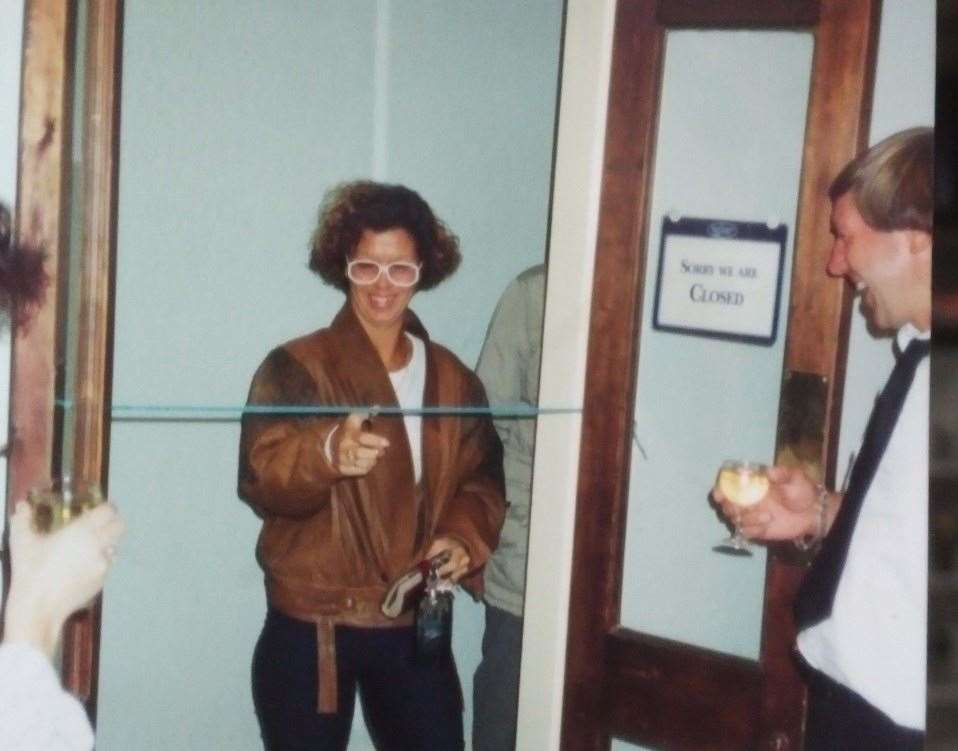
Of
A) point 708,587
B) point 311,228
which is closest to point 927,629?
point 708,587

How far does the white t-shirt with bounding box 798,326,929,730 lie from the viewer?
103cm

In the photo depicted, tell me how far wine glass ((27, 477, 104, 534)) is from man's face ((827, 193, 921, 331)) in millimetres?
715

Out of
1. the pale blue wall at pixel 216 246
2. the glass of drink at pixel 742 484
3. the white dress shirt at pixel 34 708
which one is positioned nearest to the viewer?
the white dress shirt at pixel 34 708

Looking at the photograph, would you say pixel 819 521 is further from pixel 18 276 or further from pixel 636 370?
pixel 18 276

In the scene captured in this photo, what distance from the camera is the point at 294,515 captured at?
1053 mm

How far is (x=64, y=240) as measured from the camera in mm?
907

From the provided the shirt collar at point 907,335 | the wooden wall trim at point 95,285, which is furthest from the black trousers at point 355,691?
the shirt collar at point 907,335

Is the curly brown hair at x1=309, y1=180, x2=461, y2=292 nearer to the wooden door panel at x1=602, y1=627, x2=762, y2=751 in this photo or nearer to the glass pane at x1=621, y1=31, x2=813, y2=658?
the glass pane at x1=621, y1=31, x2=813, y2=658

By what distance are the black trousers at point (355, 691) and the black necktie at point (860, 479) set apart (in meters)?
0.37

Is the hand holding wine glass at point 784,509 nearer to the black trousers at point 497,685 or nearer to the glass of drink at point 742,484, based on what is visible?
the glass of drink at point 742,484

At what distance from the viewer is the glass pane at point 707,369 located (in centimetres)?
116

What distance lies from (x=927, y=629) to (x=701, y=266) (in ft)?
1.36

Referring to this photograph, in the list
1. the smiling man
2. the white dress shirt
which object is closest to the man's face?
the smiling man

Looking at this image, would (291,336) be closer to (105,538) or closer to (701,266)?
(105,538)
